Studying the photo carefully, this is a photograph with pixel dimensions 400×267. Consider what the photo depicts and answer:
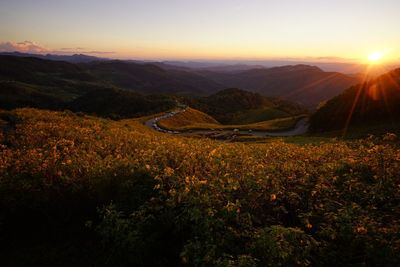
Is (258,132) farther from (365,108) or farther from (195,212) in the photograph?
(195,212)

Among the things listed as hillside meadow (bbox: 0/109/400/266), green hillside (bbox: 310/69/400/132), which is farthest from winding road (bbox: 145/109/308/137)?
hillside meadow (bbox: 0/109/400/266)

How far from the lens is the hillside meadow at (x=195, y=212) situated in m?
7.10

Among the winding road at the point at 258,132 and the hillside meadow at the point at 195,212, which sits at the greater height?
the hillside meadow at the point at 195,212

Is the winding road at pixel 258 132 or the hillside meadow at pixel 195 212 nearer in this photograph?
the hillside meadow at pixel 195 212

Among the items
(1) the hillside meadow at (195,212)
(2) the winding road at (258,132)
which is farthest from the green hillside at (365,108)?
(1) the hillside meadow at (195,212)

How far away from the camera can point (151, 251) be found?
8.39m

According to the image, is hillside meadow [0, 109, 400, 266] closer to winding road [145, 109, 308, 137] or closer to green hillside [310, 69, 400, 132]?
green hillside [310, 69, 400, 132]

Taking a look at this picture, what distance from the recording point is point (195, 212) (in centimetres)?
742

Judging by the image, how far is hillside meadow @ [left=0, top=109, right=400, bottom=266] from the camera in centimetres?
710

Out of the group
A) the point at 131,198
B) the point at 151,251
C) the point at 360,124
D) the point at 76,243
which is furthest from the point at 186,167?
the point at 360,124

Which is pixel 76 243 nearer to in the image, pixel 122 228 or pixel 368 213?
pixel 122 228

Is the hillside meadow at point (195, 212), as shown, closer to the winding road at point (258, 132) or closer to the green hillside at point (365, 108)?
the green hillside at point (365, 108)

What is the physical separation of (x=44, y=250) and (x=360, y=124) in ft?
169

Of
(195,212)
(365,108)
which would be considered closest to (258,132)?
(365,108)
